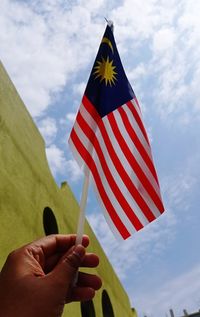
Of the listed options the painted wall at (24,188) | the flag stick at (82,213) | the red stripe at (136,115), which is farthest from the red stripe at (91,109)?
the painted wall at (24,188)

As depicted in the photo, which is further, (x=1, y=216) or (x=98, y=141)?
(x=1, y=216)

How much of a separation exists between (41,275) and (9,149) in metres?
3.79

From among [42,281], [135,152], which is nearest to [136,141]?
[135,152]

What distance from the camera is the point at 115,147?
12.3ft

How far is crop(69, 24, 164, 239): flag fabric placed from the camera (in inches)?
140

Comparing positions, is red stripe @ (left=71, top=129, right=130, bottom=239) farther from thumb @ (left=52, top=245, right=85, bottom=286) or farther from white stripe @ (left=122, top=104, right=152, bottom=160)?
thumb @ (left=52, top=245, right=85, bottom=286)

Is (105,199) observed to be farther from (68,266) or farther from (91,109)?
(68,266)

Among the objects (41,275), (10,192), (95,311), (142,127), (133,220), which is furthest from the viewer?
(95,311)

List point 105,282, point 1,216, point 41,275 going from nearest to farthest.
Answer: point 41,275, point 1,216, point 105,282

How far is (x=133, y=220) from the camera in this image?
3.60 meters

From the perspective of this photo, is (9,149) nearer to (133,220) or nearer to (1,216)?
(1,216)

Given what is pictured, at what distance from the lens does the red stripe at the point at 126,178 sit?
3.63m

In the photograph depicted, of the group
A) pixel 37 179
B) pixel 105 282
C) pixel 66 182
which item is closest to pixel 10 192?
pixel 37 179

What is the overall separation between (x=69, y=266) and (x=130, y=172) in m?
1.51
